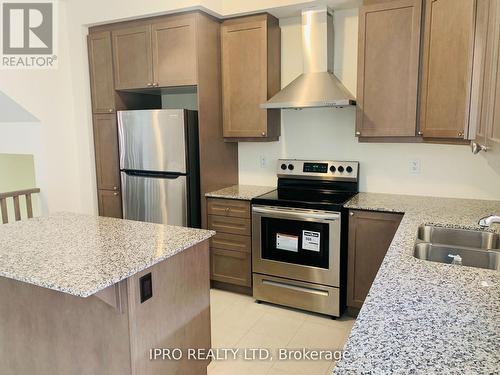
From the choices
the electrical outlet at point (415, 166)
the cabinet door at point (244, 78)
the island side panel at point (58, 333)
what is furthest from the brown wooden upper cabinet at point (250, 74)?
the island side panel at point (58, 333)

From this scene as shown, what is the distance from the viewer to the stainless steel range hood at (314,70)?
2.98m

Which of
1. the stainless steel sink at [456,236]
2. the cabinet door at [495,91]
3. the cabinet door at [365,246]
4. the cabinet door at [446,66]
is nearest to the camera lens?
the cabinet door at [495,91]

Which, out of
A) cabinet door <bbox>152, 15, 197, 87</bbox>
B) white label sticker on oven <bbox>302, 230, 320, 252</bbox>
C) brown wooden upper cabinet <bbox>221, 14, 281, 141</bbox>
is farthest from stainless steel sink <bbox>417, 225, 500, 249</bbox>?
cabinet door <bbox>152, 15, 197, 87</bbox>

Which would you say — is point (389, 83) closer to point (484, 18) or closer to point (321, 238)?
point (484, 18)

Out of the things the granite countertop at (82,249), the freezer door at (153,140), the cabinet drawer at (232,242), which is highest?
the freezer door at (153,140)

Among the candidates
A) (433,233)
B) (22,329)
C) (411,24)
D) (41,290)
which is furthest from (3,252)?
(411,24)

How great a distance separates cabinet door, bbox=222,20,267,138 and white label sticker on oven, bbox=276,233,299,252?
914mm

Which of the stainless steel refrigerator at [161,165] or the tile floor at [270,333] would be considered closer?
the tile floor at [270,333]

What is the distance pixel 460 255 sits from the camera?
6.18ft

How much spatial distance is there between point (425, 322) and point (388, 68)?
7.30 feet

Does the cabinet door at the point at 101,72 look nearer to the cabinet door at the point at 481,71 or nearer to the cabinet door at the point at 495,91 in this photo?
the cabinet door at the point at 481,71

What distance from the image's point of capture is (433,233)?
220cm

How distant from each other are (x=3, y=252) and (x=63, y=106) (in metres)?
2.33

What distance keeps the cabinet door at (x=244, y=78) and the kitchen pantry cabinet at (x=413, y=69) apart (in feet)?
2.69
